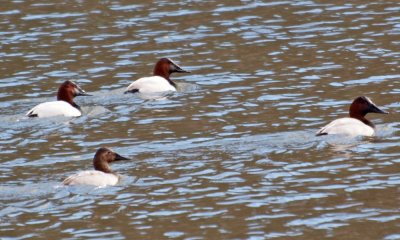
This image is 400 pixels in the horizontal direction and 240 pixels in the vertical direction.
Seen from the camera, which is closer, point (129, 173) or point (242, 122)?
point (129, 173)

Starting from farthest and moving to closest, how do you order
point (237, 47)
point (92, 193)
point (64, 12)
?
1. point (64, 12)
2. point (237, 47)
3. point (92, 193)

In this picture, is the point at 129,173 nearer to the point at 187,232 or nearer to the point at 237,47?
the point at 187,232

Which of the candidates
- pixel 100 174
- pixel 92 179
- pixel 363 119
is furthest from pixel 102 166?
pixel 363 119

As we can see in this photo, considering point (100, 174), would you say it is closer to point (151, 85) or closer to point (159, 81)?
point (151, 85)

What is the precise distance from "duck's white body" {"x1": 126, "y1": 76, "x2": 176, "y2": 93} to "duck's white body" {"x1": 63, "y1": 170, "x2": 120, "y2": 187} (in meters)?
5.12

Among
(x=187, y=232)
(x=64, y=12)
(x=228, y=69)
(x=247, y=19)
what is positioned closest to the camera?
(x=187, y=232)

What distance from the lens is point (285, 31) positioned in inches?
903

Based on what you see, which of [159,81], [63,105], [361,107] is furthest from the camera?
[159,81]

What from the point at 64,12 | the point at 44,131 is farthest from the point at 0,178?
the point at 64,12

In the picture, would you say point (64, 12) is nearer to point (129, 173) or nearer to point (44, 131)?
point (44, 131)

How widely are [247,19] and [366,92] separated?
21.4 ft

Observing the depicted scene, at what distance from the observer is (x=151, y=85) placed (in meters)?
19.4

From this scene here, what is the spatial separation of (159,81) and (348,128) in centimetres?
478

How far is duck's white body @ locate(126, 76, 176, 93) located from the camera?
751 inches
